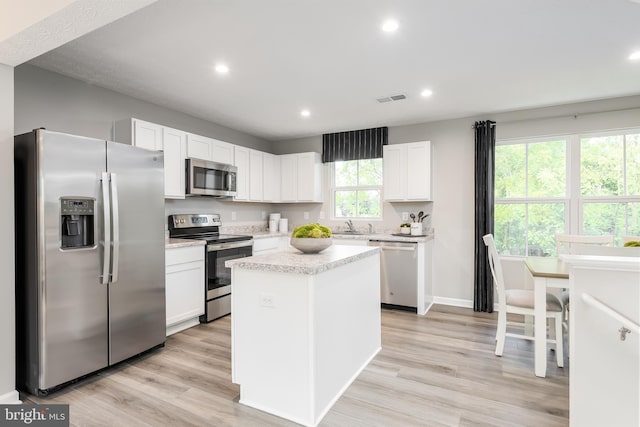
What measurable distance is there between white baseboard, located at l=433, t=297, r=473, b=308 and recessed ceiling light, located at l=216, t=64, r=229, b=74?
391 centimetres

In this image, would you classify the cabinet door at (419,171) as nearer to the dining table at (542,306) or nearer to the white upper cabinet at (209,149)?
the dining table at (542,306)

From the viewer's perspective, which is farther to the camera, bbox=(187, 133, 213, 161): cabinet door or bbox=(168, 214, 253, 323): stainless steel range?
bbox=(187, 133, 213, 161): cabinet door

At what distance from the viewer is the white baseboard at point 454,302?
14.7ft

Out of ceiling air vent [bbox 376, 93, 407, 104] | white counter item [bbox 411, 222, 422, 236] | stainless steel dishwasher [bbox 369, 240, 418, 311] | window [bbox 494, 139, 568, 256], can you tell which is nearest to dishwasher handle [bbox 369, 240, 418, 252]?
stainless steel dishwasher [bbox 369, 240, 418, 311]

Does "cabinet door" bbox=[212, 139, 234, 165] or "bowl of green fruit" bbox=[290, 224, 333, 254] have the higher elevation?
"cabinet door" bbox=[212, 139, 234, 165]

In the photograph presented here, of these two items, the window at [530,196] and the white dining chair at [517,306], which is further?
the window at [530,196]

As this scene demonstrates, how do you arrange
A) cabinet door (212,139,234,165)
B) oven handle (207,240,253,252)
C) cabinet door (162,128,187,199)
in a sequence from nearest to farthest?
1. cabinet door (162,128,187,199)
2. oven handle (207,240,253,252)
3. cabinet door (212,139,234,165)

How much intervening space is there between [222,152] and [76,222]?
2.28 meters

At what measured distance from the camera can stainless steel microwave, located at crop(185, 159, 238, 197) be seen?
3.87m

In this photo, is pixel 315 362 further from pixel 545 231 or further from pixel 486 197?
pixel 545 231

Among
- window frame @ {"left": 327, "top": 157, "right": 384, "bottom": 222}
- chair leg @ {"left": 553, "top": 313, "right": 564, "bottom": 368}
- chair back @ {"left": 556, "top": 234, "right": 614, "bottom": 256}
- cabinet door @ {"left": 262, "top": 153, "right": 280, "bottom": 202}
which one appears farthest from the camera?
cabinet door @ {"left": 262, "top": 153, "right": 280, "bottom": 202}

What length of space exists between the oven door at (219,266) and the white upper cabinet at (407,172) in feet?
7.40

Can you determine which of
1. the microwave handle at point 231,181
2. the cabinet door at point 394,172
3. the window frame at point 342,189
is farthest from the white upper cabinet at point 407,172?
the microwave handle at point 231,181

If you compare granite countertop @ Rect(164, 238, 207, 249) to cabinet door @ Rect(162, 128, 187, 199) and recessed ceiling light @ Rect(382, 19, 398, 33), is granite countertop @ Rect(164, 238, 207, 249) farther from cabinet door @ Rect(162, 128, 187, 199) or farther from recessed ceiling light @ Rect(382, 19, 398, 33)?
recessed ceiling light @ Rect(382, 19, 398, 33)
